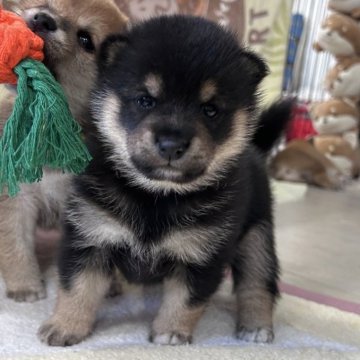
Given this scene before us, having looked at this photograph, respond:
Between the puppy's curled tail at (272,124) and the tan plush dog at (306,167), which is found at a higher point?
the puppy's curled tail at (272,124)

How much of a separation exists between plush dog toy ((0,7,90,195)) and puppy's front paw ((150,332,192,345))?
430 millimetres

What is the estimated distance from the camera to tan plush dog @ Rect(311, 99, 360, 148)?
371 centimetres

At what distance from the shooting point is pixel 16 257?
147 centimetres

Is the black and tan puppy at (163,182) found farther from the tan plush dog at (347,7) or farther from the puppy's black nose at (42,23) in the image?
the tan plush dog at (347,7)

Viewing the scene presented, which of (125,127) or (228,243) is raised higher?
(125,127)

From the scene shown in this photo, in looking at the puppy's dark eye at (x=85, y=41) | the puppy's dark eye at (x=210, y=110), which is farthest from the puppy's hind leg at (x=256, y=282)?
the puppy's dark eye at (x=85, y=41)

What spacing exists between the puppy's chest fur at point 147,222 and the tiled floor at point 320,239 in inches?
29.7

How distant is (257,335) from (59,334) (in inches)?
19.4

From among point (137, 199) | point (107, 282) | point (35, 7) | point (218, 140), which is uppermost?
point (35, 7)

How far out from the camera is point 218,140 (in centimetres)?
119

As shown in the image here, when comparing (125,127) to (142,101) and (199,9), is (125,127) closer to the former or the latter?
(142,101)

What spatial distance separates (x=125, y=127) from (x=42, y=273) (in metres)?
0.68

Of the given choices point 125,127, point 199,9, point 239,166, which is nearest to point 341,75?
point 199,9

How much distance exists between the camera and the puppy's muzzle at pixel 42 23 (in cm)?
134
